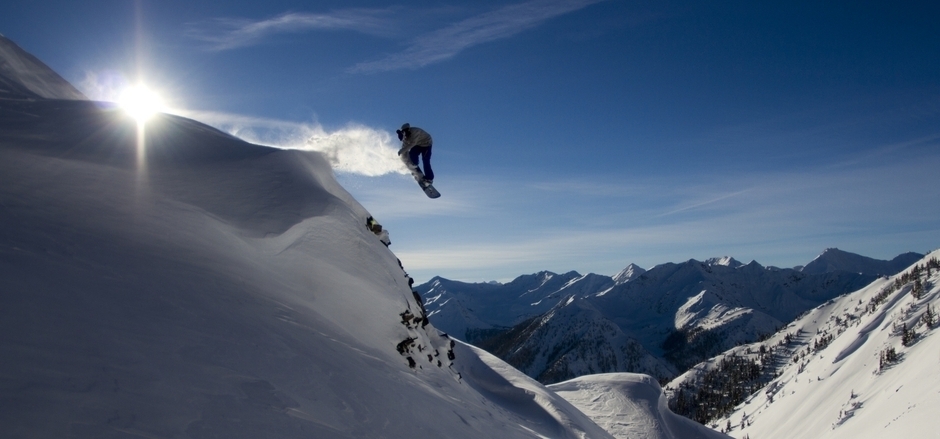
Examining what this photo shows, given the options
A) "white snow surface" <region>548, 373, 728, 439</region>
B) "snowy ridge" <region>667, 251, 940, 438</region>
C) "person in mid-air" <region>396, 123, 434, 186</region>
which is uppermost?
"person in mid-air" <region>396, 123, 434, 186</region>

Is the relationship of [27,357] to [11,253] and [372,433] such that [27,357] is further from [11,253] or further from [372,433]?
[372,433]

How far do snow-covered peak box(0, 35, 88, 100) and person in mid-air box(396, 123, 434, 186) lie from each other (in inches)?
545

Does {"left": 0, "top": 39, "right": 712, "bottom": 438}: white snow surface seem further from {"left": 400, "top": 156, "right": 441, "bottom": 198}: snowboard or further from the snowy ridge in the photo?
the snowy ridge

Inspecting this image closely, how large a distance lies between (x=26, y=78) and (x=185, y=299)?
15661mm

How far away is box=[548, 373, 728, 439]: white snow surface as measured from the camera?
118 feet

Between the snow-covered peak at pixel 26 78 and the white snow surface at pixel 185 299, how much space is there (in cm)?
46

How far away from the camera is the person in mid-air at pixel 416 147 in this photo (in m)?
22.7

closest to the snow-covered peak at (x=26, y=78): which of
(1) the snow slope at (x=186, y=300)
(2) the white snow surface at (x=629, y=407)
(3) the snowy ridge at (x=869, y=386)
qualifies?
(1) the snow slope at (x=186, y=300)

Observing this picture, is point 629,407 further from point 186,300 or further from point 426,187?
point 186,300

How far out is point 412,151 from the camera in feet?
76.1

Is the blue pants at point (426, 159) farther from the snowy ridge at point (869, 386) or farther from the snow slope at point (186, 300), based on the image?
the snowy ridge at point (869, 386)

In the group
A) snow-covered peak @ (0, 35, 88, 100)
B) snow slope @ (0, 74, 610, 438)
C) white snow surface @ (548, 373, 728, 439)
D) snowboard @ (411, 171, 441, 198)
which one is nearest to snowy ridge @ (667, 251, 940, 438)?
white snow surface @ (548, 373, 728, 439)

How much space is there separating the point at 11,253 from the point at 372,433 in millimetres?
5785

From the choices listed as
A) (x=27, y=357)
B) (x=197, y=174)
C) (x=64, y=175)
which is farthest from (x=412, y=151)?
(x=27, y=357)
